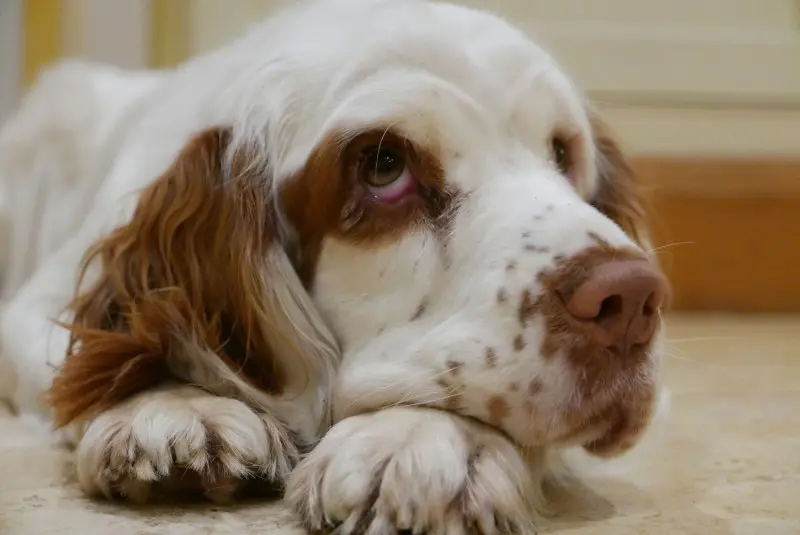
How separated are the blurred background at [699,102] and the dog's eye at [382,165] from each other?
195 centimetres

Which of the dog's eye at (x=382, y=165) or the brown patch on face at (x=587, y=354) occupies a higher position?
the dog's eye at (x=382, y=165)

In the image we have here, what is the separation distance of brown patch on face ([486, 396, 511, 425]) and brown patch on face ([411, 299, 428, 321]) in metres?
0.14

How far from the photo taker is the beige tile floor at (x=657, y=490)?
0.87 metres

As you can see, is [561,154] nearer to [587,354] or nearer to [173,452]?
Answer: [587,354]

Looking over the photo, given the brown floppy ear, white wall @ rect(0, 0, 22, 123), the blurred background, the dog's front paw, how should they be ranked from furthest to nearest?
the blurred background, white wall @ rect(0, 0, 22, 123), the brown floppy ear, the dog's front paw

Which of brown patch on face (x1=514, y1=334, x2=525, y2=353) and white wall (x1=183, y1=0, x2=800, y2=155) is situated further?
white wall (x1=183, y1=0, x2=800, y2=155)

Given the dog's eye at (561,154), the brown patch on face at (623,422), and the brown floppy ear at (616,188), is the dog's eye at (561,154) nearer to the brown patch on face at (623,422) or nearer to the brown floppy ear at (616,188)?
the brown floppy ear at (616,188)

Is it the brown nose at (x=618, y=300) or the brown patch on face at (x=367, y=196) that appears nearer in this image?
the brown nose at (x=618, y=300)

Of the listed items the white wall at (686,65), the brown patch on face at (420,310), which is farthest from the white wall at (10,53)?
the brown patch on face at (420,310)

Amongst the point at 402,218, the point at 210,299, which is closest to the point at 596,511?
the point at 402,218

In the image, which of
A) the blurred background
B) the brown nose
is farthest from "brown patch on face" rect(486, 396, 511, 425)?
the blurred background

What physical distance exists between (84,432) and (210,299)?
0.20 meters

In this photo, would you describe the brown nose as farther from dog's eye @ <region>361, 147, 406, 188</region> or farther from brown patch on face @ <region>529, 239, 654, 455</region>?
dog's eye @ <region>361, 147, 406, 188</region>

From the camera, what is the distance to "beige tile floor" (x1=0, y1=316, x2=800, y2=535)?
2.85ft
